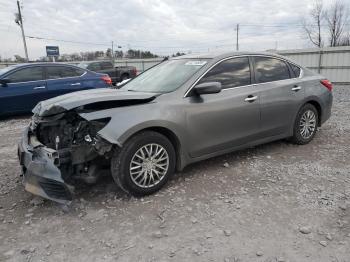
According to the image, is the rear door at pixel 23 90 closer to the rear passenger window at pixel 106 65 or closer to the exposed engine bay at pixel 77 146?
the exposed engine bay at pixel 77 146

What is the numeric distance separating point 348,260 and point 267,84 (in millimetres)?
2671

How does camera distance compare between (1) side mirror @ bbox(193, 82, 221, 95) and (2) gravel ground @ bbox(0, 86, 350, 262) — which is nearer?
(2) gravel ground @ bbox(0, 86, 350, 262)

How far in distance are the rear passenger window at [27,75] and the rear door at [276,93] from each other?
19.3ft

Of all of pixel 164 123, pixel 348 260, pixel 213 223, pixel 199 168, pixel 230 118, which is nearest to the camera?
pixel 348 260

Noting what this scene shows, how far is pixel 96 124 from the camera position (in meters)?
3.18

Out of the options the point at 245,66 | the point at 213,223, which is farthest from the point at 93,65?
the point at 213,223

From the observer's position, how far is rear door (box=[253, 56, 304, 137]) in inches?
171

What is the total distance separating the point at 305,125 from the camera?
5.04 metres

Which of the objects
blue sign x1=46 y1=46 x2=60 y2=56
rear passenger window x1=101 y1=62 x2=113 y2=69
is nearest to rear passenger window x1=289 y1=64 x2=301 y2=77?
rear passenger window x1=101 y1=62 x2=113 y2=69

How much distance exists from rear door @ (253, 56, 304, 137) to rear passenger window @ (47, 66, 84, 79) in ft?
18.5

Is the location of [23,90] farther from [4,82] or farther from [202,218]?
[202,218]

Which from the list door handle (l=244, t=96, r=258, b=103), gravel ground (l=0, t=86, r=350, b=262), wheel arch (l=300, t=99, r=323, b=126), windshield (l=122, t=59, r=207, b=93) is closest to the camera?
gravel ground (l=0, t=86, r=350, b=262)

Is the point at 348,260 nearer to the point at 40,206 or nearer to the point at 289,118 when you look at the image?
the point at 289,118

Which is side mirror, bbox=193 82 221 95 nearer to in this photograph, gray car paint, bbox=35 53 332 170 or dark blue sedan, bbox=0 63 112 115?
gray car paint, bbox=35 53 332 170
